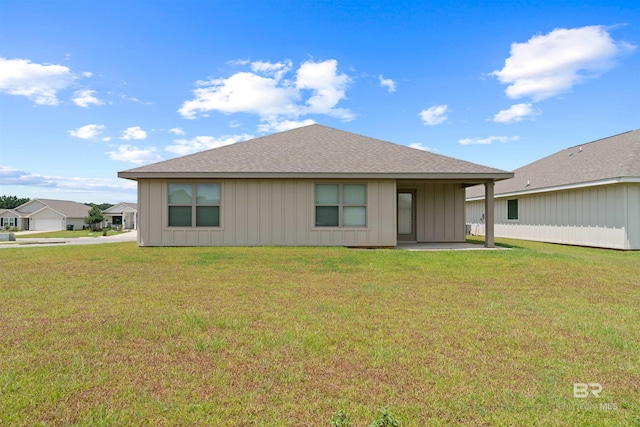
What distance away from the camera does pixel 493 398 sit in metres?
2.79

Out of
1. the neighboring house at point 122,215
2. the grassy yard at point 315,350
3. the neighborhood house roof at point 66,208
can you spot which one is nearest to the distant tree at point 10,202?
the neighborhood house roof at point 66,208

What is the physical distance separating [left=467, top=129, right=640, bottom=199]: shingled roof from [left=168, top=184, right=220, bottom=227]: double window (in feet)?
49.1

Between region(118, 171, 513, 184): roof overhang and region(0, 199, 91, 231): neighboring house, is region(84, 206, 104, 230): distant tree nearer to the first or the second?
region(0, 199, 91, 231): neighboring house

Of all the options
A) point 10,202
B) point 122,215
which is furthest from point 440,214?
point 10,202

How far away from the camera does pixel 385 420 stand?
7.96 ft

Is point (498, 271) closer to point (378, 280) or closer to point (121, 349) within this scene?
point (378, 280)

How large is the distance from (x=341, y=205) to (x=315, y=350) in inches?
382

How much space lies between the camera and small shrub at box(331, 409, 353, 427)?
2432mm

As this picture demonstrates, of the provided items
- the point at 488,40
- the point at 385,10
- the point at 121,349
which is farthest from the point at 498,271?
the point at 385,10

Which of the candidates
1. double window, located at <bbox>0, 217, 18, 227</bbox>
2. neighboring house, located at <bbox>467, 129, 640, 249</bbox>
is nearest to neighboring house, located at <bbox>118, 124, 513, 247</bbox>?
neighboring house, located at <bbox>467, 129, 640, 249</bbox>

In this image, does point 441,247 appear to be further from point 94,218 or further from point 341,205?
point 94,218

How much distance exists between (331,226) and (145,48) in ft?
32.0

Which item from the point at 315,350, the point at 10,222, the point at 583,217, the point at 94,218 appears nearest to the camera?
the point at 315,350

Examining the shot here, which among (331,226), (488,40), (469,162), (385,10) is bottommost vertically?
(331,226)
